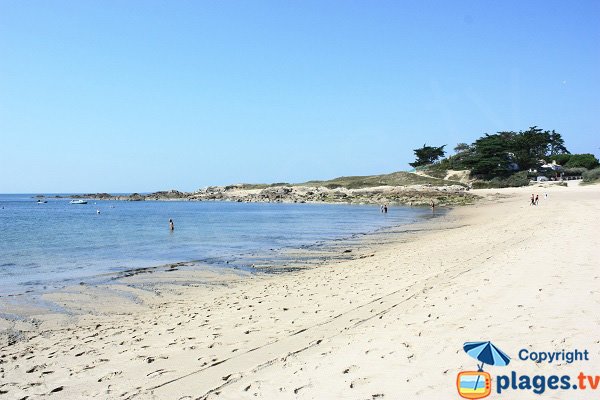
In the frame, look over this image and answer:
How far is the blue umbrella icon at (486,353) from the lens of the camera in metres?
4.92

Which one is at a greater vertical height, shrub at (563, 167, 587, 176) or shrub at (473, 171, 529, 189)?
shrub at (563, 167, 587, 176)

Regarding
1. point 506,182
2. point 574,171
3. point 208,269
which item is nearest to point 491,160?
point 506,182

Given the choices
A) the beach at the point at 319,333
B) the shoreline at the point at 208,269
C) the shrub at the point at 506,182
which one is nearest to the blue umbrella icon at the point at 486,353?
the beach at the point at 319,333

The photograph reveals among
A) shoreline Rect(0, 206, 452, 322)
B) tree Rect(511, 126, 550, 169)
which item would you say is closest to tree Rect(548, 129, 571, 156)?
tree Rect(511, 126, 550, 169)

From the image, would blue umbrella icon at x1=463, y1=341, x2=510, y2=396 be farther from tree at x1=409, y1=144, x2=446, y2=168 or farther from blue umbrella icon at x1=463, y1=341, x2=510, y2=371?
tree at x1=409, y1=144, x2=446, y2=168

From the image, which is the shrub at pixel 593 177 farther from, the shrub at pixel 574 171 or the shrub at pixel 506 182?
the shrub at pixel 574 171

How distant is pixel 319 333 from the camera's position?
7.68 meters

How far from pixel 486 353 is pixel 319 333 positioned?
3.22 meters

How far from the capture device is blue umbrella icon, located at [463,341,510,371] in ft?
16.1

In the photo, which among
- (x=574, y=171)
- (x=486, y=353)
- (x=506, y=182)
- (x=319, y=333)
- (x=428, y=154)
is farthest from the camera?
(x=428, y=154)

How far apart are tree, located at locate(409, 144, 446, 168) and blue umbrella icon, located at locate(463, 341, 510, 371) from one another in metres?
122

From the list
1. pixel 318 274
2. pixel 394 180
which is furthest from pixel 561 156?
pixel 318 274

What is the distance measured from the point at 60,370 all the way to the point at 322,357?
4.49 meters

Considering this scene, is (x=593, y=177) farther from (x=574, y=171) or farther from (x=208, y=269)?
(x=208, y=269)
